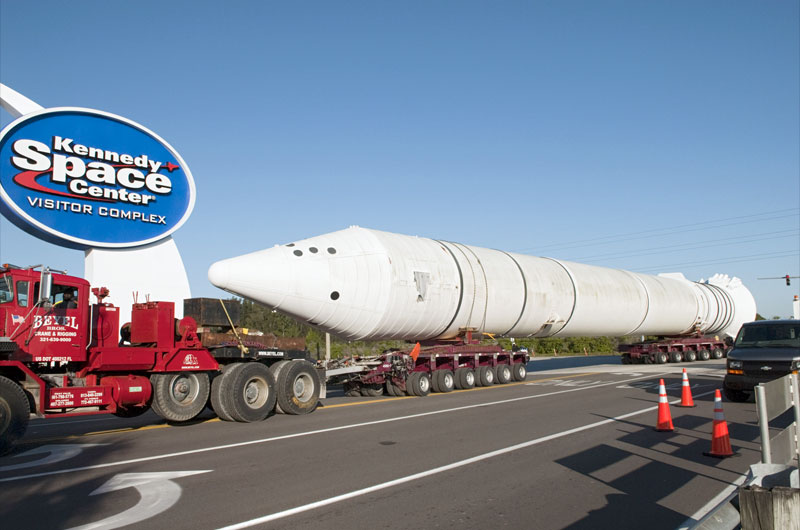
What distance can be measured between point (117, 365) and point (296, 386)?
3848 mm

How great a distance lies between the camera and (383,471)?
7344mm

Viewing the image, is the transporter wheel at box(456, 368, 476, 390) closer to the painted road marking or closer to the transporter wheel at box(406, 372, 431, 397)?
the transporter wheel at box(406, 372, 431, 397)

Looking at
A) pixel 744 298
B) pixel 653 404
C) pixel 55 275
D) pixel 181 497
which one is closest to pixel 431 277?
pixel 653 404

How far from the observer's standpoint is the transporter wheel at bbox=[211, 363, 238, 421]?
12.1 meters

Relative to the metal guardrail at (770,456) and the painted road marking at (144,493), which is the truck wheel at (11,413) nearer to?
the painted road marking at (144,493)

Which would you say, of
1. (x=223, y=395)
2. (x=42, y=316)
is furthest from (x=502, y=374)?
(x=42, y=316)

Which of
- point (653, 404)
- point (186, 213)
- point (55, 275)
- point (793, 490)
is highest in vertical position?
point (186, 213)

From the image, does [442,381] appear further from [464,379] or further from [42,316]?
[42,316]

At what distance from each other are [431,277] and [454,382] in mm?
3656

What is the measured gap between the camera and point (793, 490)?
12.8 ft

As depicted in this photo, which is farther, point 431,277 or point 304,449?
point 431,277

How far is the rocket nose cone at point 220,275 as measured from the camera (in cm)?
1354

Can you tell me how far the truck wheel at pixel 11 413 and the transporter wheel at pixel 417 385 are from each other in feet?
31.5

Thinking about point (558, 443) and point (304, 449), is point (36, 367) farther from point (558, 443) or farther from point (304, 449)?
point (558, 443)
